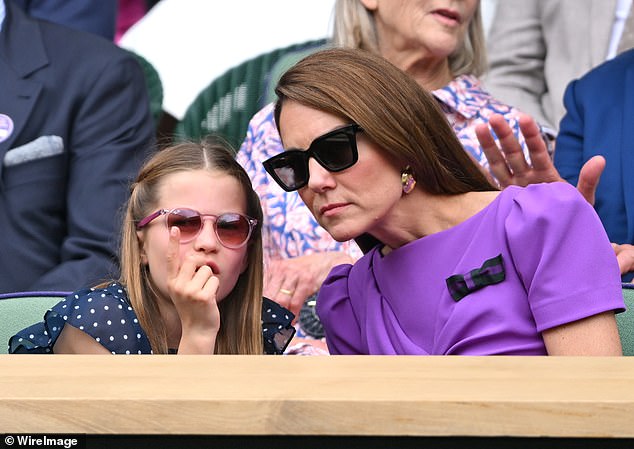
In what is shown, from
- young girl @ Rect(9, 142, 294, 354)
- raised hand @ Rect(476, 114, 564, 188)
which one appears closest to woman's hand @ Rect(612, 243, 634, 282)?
raised hand @ Rect(476, 114, 564, 188)

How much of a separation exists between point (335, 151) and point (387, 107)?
0.12 meters

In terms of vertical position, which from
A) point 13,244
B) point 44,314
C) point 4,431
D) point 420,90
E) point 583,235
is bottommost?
point 13,244

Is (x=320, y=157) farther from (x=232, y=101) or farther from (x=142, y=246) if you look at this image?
(x=232, y=101)

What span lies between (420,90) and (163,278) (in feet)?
2.00

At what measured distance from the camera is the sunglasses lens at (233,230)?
2088mm

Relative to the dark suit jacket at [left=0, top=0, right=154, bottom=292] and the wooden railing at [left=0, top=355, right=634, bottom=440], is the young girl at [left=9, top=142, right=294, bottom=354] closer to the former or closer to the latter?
the dark suit jacket at [left=0, top=0, right=154, bottom=292]

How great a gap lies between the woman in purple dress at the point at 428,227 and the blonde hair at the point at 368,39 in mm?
1118

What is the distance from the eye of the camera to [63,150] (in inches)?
116

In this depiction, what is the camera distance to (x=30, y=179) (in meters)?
2.89

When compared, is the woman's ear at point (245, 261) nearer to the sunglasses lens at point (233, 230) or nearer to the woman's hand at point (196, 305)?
the sunglasses lens at point (233, 230)

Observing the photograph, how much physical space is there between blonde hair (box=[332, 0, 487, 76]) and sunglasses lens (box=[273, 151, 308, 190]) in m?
1.24

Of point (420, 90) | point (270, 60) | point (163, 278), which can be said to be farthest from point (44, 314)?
point (270, 60)

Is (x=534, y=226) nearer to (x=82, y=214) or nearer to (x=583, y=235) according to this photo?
(x=583, y=235)

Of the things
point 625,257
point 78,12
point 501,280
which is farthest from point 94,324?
point 78,12
